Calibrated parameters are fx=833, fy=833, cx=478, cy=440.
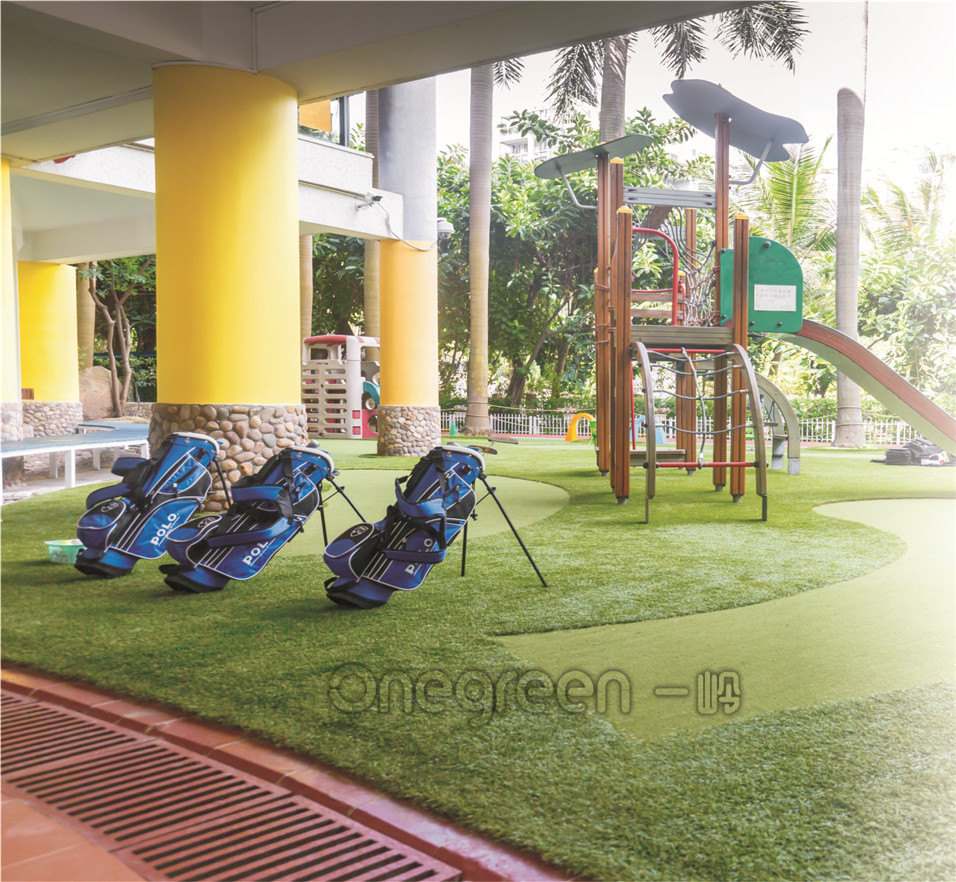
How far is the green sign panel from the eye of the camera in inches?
226

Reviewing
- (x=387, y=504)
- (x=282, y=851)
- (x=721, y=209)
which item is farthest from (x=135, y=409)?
(x=282, y=851)

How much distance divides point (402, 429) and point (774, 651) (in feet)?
21.5

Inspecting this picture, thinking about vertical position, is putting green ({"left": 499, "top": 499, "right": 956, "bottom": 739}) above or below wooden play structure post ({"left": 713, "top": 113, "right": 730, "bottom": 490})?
below

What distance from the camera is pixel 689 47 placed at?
1298 centimetres

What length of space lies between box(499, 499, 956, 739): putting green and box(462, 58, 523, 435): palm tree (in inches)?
352

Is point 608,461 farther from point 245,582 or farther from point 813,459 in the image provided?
point 245,582

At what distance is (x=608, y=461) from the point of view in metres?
6.98

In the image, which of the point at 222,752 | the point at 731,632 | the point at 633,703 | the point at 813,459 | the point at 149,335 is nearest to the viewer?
the point at 222,752

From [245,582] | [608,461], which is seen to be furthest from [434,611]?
[608,461]

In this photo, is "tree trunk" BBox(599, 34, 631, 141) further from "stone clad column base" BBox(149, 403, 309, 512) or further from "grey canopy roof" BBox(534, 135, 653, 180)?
"stone clad column base" BBox(149, 403, 309, 512)

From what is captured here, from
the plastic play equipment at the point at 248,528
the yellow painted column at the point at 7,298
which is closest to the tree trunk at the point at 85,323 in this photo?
the yellow painted column at the point at 7,298

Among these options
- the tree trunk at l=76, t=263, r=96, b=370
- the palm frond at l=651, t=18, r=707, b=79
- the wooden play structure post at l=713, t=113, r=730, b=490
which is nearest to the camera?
the wooden play structure post at l=713, t=113, r=730, b=490

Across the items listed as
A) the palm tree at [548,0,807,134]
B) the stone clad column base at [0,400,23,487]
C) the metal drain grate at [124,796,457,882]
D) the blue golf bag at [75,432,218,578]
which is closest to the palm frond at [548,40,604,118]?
the palm tree at [548,0,807,134]

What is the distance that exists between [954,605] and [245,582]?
2464 millimetres
